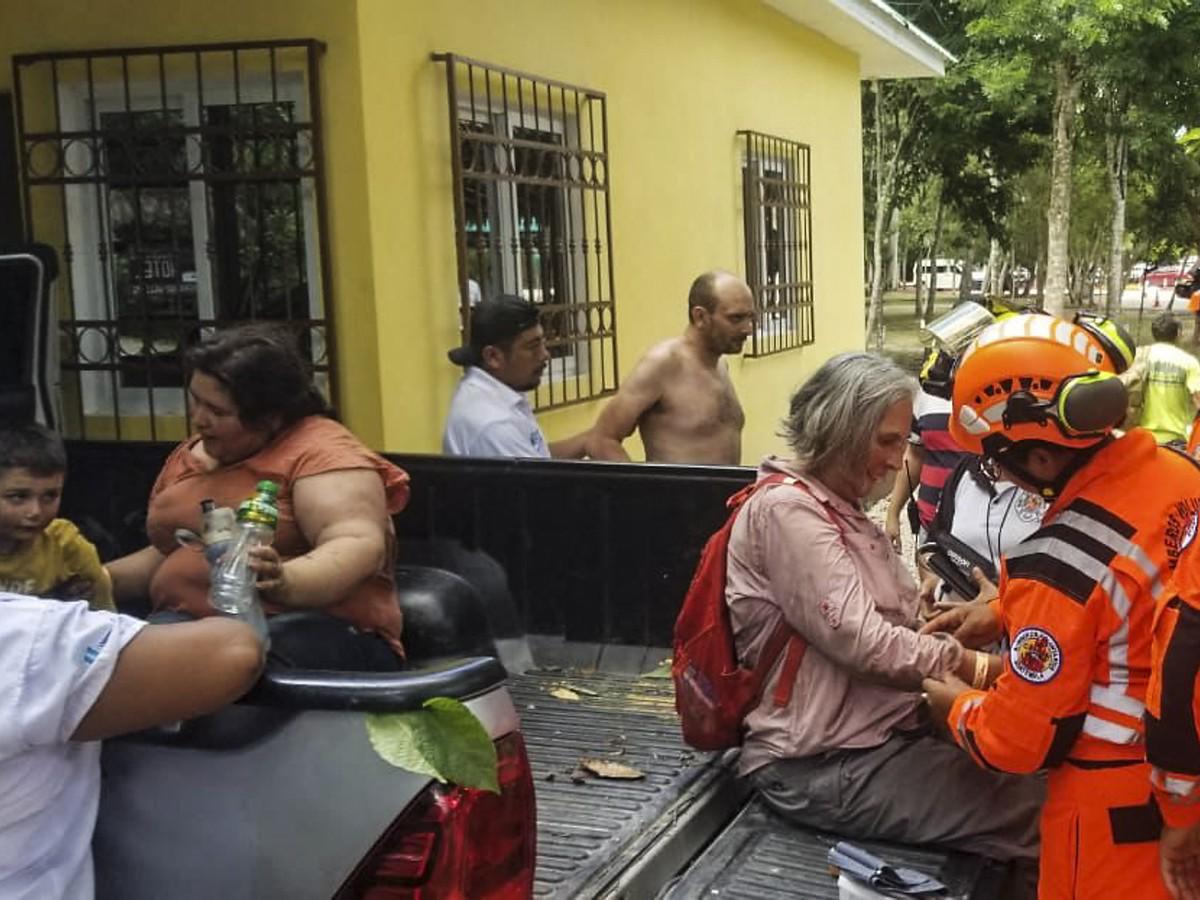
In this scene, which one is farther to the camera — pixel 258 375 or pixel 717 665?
pixel 258 375

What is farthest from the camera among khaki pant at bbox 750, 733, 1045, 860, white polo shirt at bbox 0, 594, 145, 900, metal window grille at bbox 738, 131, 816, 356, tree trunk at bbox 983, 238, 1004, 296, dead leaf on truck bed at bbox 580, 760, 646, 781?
tree trunk at bbox 983, 238, 1004, 296

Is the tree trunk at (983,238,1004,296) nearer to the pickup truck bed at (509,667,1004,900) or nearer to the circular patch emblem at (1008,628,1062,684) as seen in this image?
the pickup truck bed at (509,667,1004,900)

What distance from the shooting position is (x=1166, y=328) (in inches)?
396

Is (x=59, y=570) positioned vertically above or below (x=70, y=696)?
below

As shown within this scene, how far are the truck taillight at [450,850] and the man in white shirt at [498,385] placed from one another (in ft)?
9.00

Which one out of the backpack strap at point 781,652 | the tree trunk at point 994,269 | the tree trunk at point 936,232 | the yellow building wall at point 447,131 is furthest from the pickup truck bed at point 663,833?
the tree trunk at point 994,269

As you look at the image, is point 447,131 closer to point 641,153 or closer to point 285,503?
point 641,153

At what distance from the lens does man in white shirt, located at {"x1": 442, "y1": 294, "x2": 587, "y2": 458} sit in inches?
184

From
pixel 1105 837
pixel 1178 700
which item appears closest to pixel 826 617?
pixel 1105 837

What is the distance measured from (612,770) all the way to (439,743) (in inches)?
54.5

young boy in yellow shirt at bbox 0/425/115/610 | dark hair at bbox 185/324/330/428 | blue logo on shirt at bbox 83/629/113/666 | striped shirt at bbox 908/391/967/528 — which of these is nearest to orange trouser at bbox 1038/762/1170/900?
blue logo on shirt at bbox 83/629/113/666

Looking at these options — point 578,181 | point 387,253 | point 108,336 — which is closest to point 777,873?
point 387,253

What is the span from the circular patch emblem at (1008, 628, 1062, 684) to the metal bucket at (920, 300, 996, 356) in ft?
4.14

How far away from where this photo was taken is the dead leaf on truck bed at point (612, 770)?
310 centimetres
